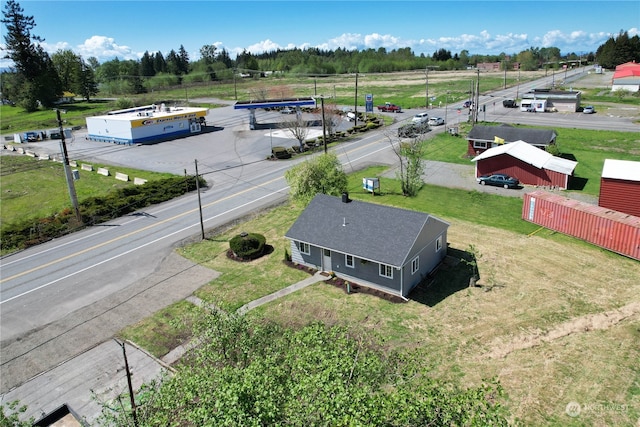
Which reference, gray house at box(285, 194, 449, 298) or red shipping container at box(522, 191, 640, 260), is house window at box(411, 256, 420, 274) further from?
red shipping container at box(522, 191, 640, 260)

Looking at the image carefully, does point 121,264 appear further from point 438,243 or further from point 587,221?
point 587,221

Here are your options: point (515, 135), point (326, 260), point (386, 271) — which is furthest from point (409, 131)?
point (386, 271)

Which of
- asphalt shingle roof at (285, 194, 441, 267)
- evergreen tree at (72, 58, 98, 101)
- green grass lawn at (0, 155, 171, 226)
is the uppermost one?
evergreen tree at (72, 58, 98, 101)

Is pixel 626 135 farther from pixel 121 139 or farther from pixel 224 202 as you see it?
pixel 121 139

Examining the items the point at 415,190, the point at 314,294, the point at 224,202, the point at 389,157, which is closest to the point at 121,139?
the point at 224,202

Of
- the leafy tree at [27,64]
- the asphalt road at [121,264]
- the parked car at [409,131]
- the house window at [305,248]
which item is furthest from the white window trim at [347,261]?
the leafy tree at [27,64]

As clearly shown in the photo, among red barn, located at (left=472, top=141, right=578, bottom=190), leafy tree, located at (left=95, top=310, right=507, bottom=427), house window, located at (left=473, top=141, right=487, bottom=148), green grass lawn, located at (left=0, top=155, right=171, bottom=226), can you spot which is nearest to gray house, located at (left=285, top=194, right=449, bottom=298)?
leafy tree, located at (left=95, top=310, right=507, bottom=427)
